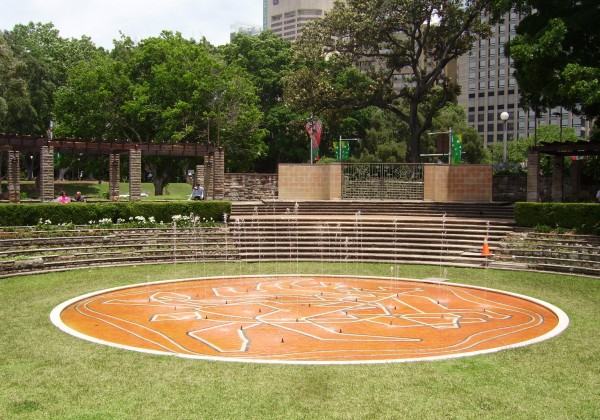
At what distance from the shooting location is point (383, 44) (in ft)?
144

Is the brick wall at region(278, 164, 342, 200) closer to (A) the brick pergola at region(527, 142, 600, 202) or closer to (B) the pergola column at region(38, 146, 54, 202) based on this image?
(A) the brick pergola at region(527, 142, 600, 202)

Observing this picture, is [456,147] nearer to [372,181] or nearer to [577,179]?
[577,179]

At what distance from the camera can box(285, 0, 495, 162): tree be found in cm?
4072

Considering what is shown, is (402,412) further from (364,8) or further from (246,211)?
(364,8)

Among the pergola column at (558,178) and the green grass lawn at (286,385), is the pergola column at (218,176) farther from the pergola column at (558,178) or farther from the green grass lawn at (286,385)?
the green grass lawn at (286,385)

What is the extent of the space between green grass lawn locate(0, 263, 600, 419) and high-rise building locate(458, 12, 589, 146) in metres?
126

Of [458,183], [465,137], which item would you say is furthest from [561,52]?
[465,137]

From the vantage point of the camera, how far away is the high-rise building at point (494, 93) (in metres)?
130

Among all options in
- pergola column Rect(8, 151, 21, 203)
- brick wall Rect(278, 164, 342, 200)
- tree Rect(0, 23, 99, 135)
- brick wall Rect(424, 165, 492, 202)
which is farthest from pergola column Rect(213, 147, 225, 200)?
tree Rect(0, 23, 99, 135)

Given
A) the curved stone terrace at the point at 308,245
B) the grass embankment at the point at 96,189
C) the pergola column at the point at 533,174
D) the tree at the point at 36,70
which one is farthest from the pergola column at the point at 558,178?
the tree at the point at 36,70

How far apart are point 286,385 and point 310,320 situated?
5.04 metres

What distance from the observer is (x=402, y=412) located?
27.1 feet

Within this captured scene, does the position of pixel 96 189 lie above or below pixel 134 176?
below

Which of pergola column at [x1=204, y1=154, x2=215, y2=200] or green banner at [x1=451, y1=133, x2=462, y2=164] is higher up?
green banner at [x1=451, y1=133, x2=462, y2=164]
